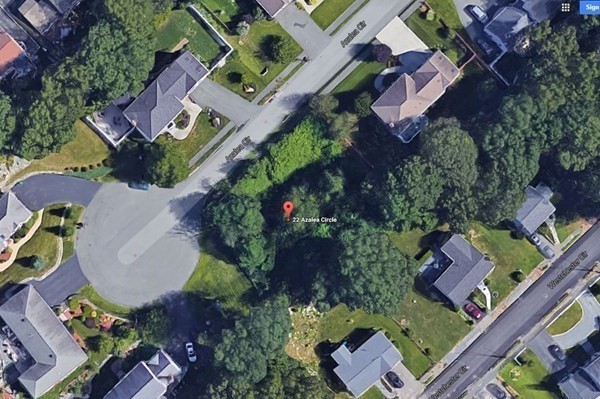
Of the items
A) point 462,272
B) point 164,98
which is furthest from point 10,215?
point 462,272

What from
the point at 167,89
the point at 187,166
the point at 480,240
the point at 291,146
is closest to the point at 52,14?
the point at 167,89

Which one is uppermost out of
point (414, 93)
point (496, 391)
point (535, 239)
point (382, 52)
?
point (382, 52)

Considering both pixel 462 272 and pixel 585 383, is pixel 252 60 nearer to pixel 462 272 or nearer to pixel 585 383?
pixel 462 272

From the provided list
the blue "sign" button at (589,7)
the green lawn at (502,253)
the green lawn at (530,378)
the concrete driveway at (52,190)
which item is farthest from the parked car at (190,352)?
the blue "sign" button at (589,7)

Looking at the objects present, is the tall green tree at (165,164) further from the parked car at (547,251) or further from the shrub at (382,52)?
the parked car at (547,251)

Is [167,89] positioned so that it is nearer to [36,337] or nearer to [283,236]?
[283,236]

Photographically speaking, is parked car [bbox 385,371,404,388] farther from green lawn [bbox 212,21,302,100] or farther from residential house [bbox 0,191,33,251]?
residential house [bbox 0,191,33,251]
